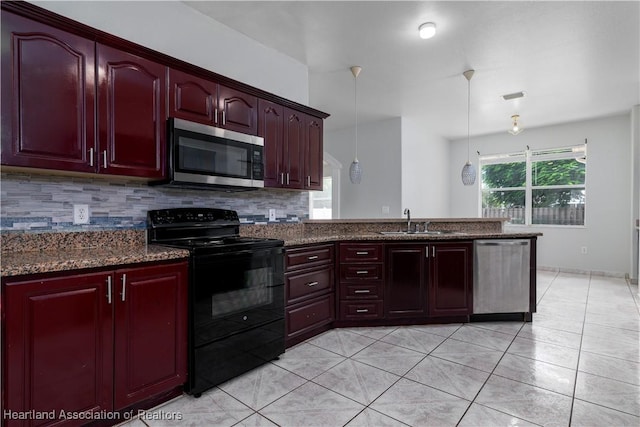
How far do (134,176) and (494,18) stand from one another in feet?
9.66

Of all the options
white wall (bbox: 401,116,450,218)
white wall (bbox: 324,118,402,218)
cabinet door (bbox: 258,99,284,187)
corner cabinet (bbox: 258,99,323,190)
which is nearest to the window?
white wall (bbox: 401,116,450,218)

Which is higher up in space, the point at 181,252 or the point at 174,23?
the point at 174,23

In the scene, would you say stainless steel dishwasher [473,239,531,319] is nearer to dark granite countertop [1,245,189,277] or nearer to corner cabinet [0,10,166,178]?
dark granite countertop [1,245,189,277]

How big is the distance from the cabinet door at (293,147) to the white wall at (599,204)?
5167 mm

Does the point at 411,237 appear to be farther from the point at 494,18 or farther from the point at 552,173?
the point at 552,173

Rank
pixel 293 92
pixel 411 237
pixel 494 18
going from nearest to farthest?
pixel 494 18 → pixel 411 237 → pixel 293 92

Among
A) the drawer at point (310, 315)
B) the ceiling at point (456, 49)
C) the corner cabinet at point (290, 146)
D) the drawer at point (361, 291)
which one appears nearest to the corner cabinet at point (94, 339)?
the drawer at point (310, 315)

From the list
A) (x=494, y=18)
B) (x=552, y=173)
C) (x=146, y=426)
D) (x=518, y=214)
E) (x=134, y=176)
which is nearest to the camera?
(x=146, y=426)

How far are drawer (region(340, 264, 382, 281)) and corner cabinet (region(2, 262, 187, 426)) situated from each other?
5.14 ft

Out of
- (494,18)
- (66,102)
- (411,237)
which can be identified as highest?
(494,18)

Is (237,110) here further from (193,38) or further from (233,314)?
(233,314)

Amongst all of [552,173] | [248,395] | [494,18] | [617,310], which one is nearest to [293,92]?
[494,18]

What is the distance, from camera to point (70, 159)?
1722mm

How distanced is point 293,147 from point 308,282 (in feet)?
4.08
